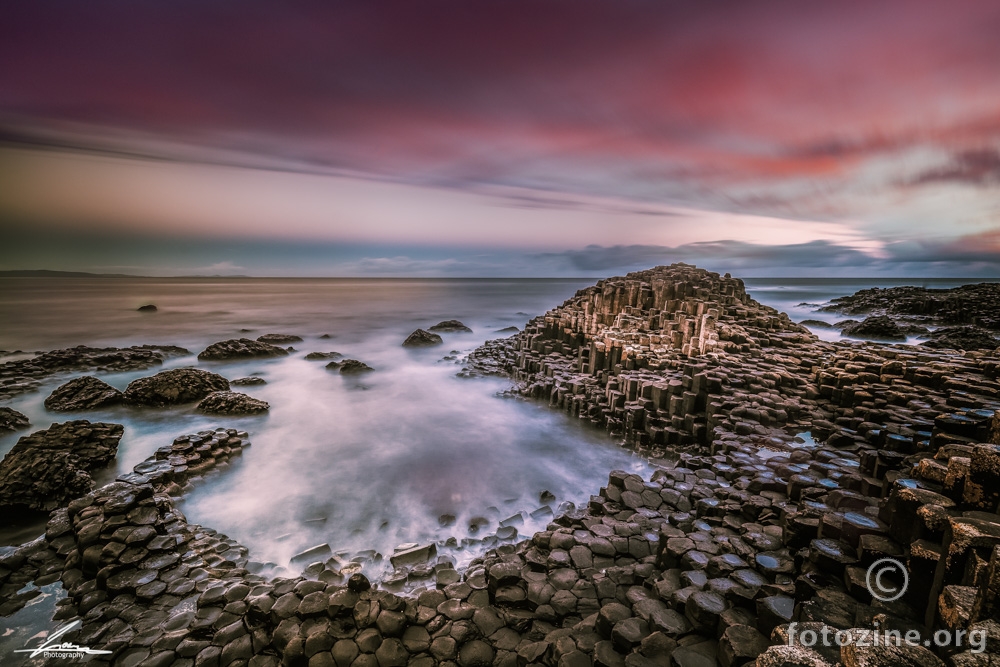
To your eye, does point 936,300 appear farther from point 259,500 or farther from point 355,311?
point 355,311

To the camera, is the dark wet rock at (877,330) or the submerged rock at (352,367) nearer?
the submerged rock at (352,367)

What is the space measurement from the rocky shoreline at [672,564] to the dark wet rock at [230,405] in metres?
2.33

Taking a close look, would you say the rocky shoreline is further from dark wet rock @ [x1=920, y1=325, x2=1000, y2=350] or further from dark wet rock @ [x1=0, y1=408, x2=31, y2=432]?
dark wet rock @ [x1=920, y1=325, x2=1000, y2=350]

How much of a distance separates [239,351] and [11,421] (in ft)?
28.0

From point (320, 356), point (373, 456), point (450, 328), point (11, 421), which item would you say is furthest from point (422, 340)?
point (11, 421)

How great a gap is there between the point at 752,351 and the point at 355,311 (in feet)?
112

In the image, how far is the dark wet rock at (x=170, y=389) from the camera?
36.2 ft

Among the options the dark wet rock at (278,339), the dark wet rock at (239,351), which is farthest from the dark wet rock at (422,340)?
the dark wet rock at (278,339)

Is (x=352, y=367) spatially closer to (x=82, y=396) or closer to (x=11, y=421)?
(x=82, y=396)

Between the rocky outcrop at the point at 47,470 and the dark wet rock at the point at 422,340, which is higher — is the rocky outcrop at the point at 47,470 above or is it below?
above

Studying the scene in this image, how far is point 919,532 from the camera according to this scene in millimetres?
2861

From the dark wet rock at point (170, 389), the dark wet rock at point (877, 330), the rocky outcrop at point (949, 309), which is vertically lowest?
the dark wet rock at point (170, 389)

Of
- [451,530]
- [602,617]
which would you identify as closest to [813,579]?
[602,617]

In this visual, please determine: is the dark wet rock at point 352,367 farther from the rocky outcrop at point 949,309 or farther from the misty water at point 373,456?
the rocky outcrop at point 949,309
